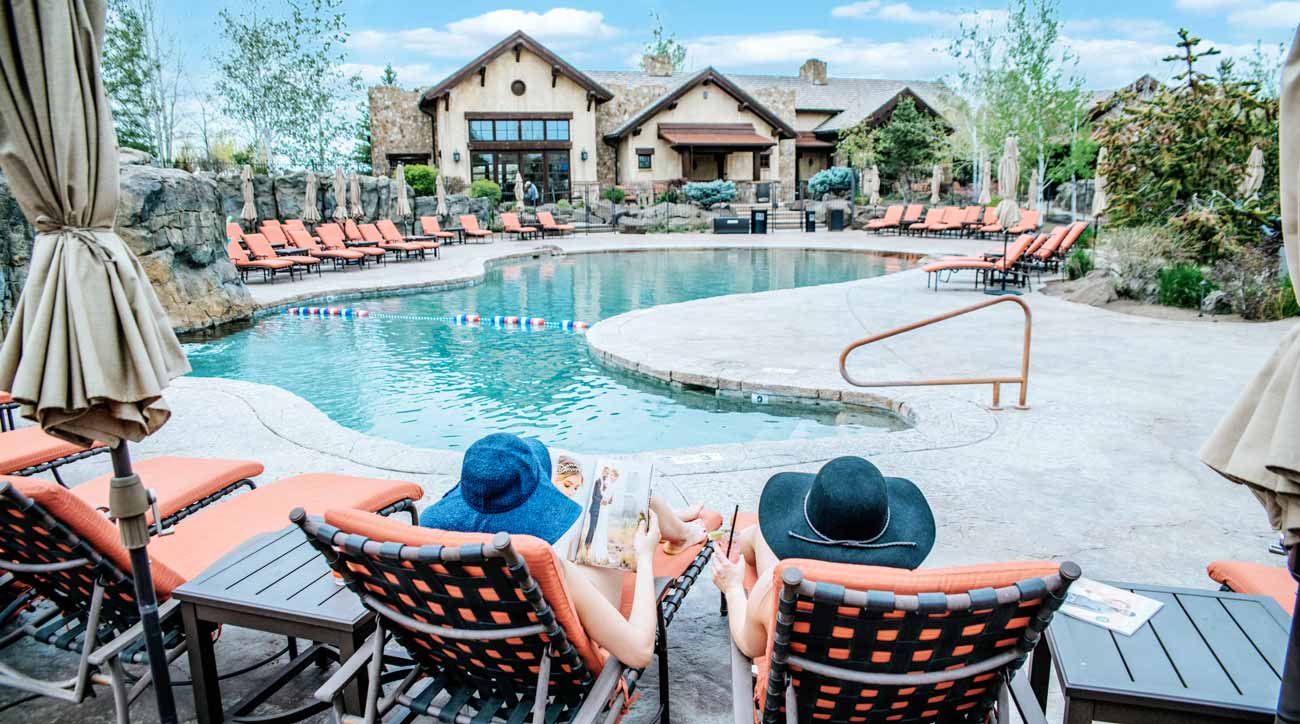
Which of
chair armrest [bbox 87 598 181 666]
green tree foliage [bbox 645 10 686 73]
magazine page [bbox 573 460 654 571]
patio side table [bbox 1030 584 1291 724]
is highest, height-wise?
green tree foliage [bbox 645 10 686 73]

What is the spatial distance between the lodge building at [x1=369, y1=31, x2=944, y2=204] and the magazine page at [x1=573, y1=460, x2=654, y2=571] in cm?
3174

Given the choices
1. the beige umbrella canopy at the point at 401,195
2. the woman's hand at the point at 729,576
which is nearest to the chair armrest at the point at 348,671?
the woman's hand at the point at 729,576

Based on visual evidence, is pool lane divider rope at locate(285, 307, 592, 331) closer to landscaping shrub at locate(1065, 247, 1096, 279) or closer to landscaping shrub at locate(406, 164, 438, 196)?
landscaping shrub at locate(1065, 247, 1096, 279)

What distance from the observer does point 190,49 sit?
28.6 metres

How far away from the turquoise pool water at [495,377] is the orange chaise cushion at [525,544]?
425 cm

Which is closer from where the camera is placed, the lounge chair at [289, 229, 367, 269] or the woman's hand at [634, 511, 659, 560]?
the woman's hand at [634, 511, 659, 560]

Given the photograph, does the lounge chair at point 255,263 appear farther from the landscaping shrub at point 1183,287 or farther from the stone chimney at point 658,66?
the stone chimney at point 658,66

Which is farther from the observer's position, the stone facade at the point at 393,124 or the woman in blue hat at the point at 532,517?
the stone facade at the point at 393,124

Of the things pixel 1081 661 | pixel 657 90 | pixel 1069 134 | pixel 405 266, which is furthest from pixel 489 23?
pixel 1081 661

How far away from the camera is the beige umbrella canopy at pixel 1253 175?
37.0 feet

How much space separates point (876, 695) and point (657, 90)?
38.0 metres

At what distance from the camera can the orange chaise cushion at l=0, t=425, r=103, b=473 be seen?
12.5ft

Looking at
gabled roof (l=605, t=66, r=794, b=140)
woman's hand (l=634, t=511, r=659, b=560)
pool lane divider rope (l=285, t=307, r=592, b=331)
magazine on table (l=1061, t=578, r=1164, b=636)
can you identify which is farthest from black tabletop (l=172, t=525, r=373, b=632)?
gabled roof (l=605, t=66, r=794, b=140)

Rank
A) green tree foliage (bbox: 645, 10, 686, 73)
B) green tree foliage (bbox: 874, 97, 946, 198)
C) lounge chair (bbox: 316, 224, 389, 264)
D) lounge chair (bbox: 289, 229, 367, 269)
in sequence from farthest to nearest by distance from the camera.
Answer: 1. green tree foliage (bbox: 645, 10, 686, 73)
2. green tree foliage (bbox: 874, 97, 946, 198)
3. lounge chair (bbox: 316, 224, 389, 264)
4. lounge chair (bbox: 289, 229, 367, 269)
